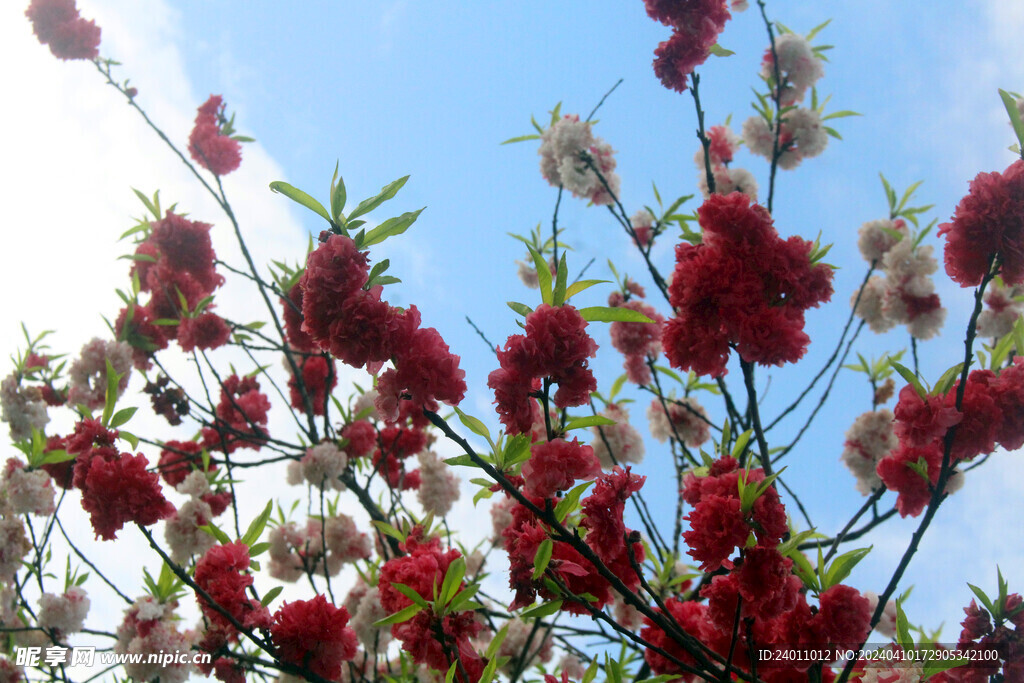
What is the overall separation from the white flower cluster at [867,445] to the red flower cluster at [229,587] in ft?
10.7

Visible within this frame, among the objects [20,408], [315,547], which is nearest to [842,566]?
[315,547]

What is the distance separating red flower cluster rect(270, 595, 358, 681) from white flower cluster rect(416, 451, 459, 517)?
5.29 feet

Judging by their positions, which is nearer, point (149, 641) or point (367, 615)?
point (149, 641)

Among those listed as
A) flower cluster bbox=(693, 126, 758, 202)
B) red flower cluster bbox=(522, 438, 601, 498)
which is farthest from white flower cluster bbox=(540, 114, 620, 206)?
red flower cluster bbox=(522, 438, 601, 498)

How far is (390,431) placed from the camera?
3.86 m

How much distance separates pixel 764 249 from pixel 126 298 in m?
3.66

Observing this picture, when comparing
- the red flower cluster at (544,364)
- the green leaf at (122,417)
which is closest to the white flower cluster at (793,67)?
the red flower cluster at (544,364)

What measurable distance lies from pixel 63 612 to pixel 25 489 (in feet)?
2.08

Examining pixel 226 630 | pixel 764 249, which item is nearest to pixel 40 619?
pixel 226 630

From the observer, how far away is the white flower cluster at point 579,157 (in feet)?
12.4

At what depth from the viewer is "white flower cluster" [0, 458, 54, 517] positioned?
2.73 meters

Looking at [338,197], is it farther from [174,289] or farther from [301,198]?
[174,289]

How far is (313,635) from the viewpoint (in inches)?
82.8

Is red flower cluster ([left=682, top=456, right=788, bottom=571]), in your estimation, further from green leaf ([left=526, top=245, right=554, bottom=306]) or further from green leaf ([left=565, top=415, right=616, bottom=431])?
green leaf ([left=526, top=245, right=554, bottom=306])
